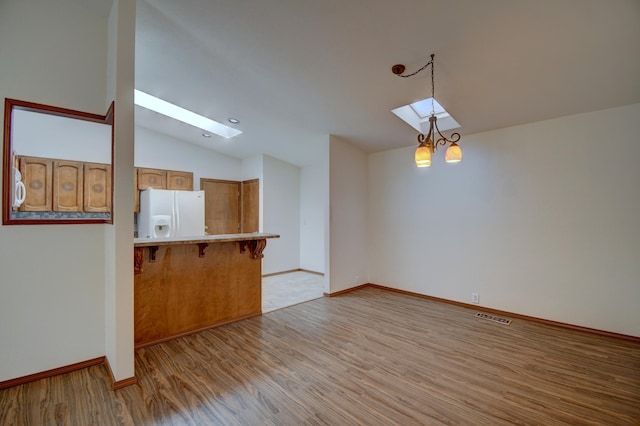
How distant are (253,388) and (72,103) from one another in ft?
9.28

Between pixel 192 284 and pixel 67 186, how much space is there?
2702mm

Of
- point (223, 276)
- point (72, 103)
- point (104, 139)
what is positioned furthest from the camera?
point (104, 139)

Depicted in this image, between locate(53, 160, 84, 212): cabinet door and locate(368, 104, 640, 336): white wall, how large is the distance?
5.06m

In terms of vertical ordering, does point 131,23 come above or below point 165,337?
above

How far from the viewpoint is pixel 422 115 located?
13.1ft

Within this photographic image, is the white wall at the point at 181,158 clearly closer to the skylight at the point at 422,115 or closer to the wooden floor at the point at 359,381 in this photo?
the wooden floor at the point at 359,381

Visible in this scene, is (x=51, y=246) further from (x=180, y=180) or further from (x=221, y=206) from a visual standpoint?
(x=221, y=206)

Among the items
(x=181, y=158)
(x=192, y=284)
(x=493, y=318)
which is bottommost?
(x=493, y=318)

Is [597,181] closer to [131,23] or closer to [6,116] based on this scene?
[131,23]

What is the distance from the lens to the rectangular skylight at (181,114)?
423 centimetres

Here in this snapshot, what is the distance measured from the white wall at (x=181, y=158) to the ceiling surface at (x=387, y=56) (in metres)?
1.70

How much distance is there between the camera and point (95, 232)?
97.3 inches

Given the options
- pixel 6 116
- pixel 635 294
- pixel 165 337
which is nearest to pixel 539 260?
pixel 635 294

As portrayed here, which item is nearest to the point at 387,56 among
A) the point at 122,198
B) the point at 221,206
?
the point at 122,198
